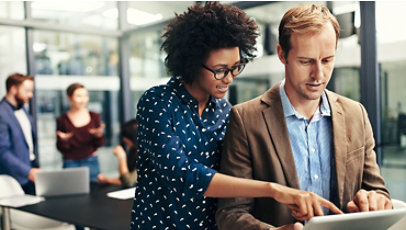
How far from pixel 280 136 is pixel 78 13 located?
4995 mm

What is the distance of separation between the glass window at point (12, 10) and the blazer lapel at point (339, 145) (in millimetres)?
4748

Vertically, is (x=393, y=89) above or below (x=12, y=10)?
below

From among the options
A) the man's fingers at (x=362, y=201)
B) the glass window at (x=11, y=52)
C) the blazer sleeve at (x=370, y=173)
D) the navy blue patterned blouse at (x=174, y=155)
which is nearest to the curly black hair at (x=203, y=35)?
the navy blue patterned blouse at (x=174, y=155)

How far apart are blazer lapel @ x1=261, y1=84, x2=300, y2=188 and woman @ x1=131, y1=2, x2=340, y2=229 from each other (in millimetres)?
216

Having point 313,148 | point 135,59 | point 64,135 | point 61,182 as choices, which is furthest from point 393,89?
point 135,59

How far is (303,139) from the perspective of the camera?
1.39 meters

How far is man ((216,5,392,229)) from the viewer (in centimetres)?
127

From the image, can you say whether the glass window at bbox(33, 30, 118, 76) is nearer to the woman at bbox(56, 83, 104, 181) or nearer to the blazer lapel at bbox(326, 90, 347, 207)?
the woman at bbox(56, 83, 104, 181)

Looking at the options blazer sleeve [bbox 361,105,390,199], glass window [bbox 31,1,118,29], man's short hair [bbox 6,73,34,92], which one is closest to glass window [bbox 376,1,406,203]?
blazer sleeve [bbox 361,105,390,199]

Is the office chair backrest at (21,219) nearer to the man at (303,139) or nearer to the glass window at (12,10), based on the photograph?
the man at (303,139)

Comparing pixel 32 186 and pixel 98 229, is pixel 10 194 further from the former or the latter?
pixel 98 229

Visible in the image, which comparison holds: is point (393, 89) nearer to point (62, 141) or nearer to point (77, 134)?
point (77, 134)

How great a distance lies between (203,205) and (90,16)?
4.88m

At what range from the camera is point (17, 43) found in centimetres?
512
